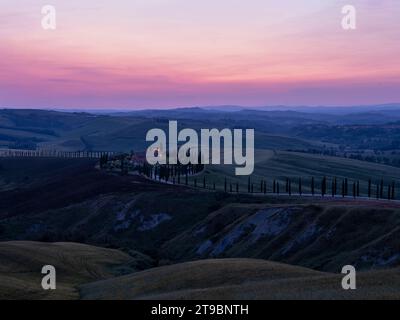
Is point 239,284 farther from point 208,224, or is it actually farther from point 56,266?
point 208,224

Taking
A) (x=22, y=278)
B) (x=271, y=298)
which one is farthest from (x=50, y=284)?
(x=271, y=298)

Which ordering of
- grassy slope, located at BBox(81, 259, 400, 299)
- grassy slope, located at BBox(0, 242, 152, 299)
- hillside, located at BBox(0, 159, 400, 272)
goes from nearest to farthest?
grassy slope, located at BBox(81, 259, 400, 299) → grassy slope, located at BBox(0, 242, 152, 299) → hillside, located at BBox(0, 159, 400, 272)

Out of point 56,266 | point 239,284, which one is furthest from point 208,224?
point 239,284

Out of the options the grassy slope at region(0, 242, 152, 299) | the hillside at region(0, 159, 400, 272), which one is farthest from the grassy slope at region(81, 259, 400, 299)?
the hillside at region(0, 159, 400, 272)

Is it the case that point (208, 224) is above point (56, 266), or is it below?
above

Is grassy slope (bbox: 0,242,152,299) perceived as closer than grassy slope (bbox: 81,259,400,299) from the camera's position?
No

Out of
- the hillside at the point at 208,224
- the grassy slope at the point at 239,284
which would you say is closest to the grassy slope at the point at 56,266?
the grassy slope at the point at 239,284

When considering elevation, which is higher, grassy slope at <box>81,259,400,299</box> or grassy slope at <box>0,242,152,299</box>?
grassy slope at <box>81,259,400,299</box>

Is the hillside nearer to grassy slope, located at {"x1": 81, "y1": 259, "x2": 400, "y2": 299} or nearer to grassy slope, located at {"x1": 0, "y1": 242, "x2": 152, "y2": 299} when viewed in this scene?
grassy slope, located at {"x1": 0, "y1": 242, "x2": 152, "y2": 299}
